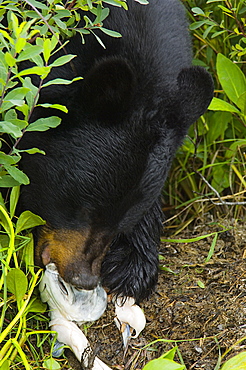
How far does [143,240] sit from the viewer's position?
117 inches

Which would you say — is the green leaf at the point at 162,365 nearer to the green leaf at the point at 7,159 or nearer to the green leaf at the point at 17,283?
the green leaf at the point at 17,283

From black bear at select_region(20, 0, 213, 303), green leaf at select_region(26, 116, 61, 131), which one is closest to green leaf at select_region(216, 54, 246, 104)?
black bear at select_region(20, 0, 213, 303)

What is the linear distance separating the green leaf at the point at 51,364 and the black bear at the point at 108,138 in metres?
0.30

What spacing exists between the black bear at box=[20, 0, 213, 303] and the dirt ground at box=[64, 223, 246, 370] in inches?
13.8

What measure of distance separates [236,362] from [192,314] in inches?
19.8

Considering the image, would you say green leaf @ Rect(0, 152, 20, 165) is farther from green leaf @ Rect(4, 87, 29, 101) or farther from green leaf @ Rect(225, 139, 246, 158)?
green leaf @ Rect(225, 139, 246, 158)

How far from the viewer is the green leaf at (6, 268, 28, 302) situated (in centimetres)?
216

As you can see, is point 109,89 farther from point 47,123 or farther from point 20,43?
point 20,43

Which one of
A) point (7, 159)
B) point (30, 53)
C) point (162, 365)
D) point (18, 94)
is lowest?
point (162, 365)

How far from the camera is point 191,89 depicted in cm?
242

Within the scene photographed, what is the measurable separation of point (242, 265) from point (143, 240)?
19.5 inches

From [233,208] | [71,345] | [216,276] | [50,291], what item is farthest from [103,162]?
[233,208]

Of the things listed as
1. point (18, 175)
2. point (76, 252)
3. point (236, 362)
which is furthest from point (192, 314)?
point (18, 175)

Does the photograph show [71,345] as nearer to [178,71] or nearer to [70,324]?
[70,324]
